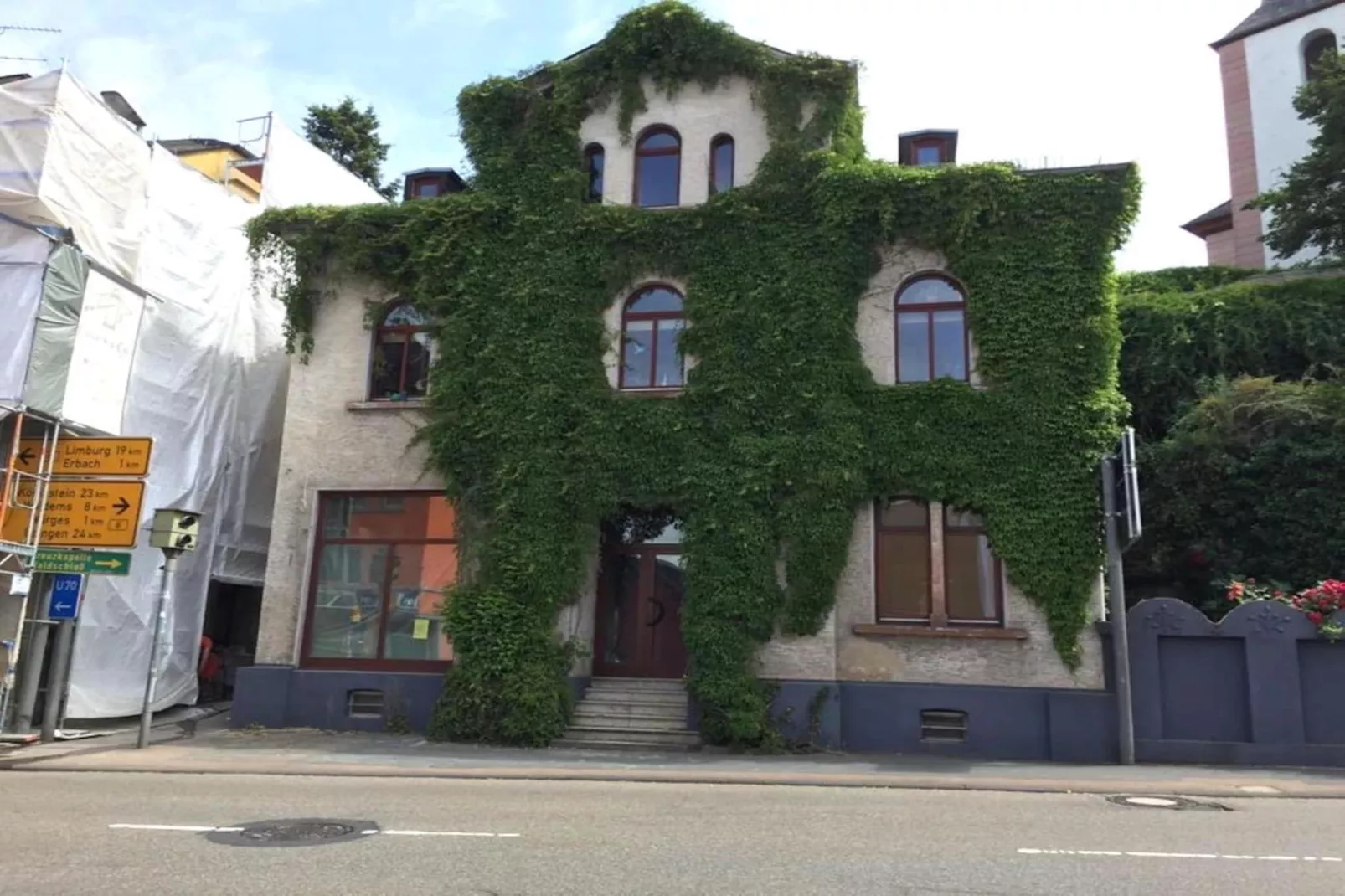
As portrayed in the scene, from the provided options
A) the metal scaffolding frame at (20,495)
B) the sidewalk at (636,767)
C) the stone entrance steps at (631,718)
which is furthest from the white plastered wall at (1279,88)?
the metal scaffolding frame at (20,495)

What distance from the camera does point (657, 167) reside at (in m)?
18.4

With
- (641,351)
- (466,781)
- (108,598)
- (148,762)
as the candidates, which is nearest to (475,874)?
(466,781)

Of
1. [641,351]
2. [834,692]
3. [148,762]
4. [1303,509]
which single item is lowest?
[148,762]

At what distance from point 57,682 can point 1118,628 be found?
15.3 m

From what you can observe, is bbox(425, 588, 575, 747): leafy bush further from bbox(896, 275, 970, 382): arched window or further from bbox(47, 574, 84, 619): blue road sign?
bbox(896, 275, 970, 382): arched window

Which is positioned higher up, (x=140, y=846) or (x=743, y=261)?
(x=743, y=261)

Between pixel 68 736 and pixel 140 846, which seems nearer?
pixel 140 846

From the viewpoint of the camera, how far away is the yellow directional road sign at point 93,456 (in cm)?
1520

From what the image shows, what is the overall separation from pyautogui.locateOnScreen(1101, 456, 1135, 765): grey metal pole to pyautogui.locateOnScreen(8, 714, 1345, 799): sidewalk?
470 mm

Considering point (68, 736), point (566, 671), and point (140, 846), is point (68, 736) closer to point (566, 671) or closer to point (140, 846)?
point (566, 671)

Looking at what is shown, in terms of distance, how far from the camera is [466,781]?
11.7 m

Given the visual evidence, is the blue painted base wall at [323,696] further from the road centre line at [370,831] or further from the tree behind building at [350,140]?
the tree behind building at [350,140]

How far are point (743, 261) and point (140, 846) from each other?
12050 mm

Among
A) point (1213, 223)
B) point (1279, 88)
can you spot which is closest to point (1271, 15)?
point (1279, 88)
